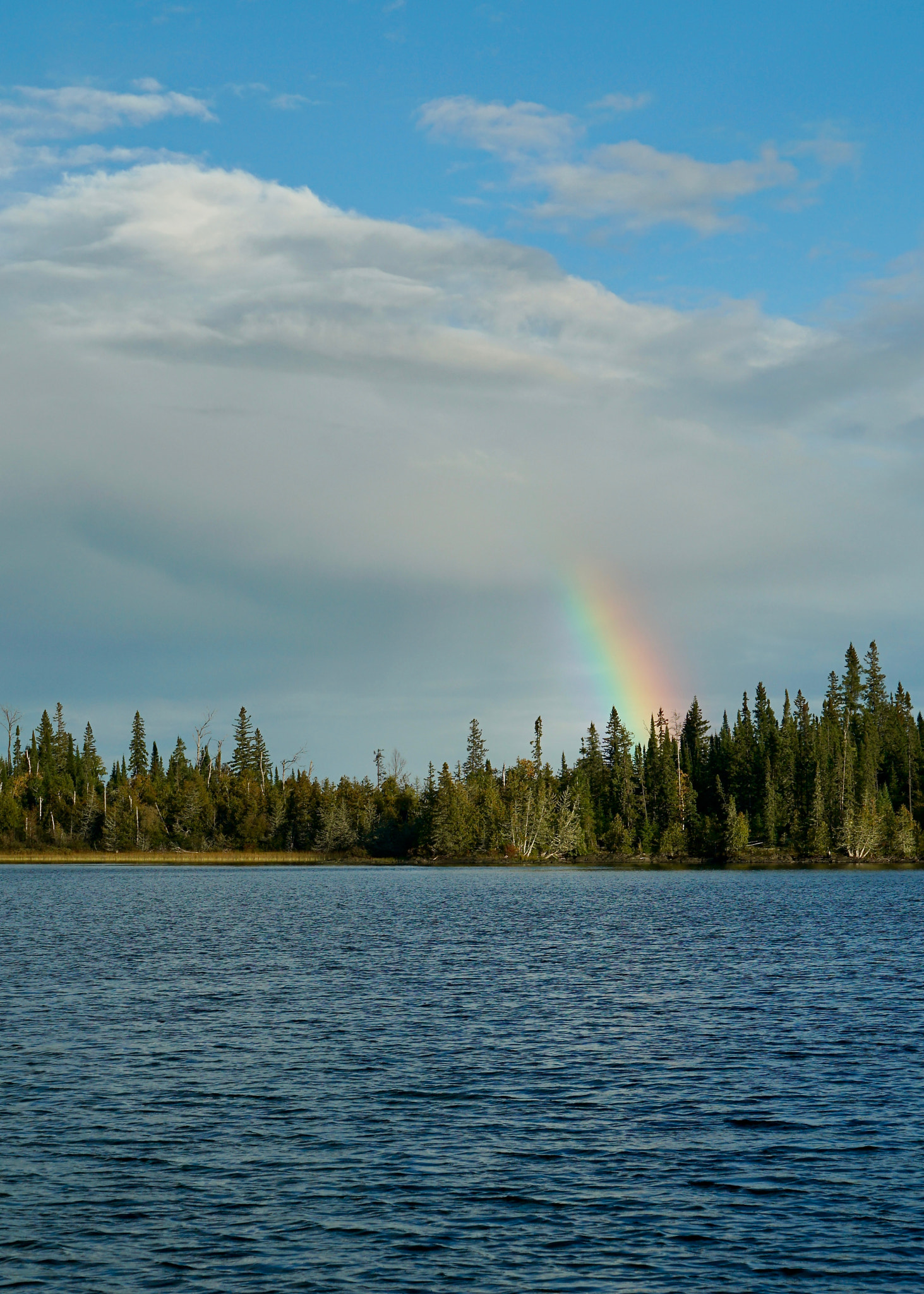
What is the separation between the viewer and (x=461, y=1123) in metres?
29.8

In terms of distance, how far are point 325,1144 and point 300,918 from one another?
73367 mm

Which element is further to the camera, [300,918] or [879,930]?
[300,918]

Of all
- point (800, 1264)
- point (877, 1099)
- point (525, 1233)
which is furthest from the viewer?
point (877, 1099)

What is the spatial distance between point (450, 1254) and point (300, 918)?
265 ft

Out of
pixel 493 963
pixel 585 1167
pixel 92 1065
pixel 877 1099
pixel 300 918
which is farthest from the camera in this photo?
pixel 300 918

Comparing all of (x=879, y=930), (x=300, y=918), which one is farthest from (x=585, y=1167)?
(x=300, y=918)

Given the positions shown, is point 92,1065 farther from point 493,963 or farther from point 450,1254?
point 493,963

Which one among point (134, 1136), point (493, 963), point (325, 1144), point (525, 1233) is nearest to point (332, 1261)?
point (525, 1233)

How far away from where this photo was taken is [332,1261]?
20484 millimetres

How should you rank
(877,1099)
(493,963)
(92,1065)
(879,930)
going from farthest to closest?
(879,930) < (493,963) < (92,1065) < (877,1099)

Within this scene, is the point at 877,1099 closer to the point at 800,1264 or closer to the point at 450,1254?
the point at 800,1264

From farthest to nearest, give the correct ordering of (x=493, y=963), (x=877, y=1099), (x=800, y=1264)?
(x=493, y=963) < (x=877, y=1099) < (x=800, y=1264)

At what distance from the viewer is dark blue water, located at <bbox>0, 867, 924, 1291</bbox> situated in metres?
20.8

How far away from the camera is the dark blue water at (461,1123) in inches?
818
